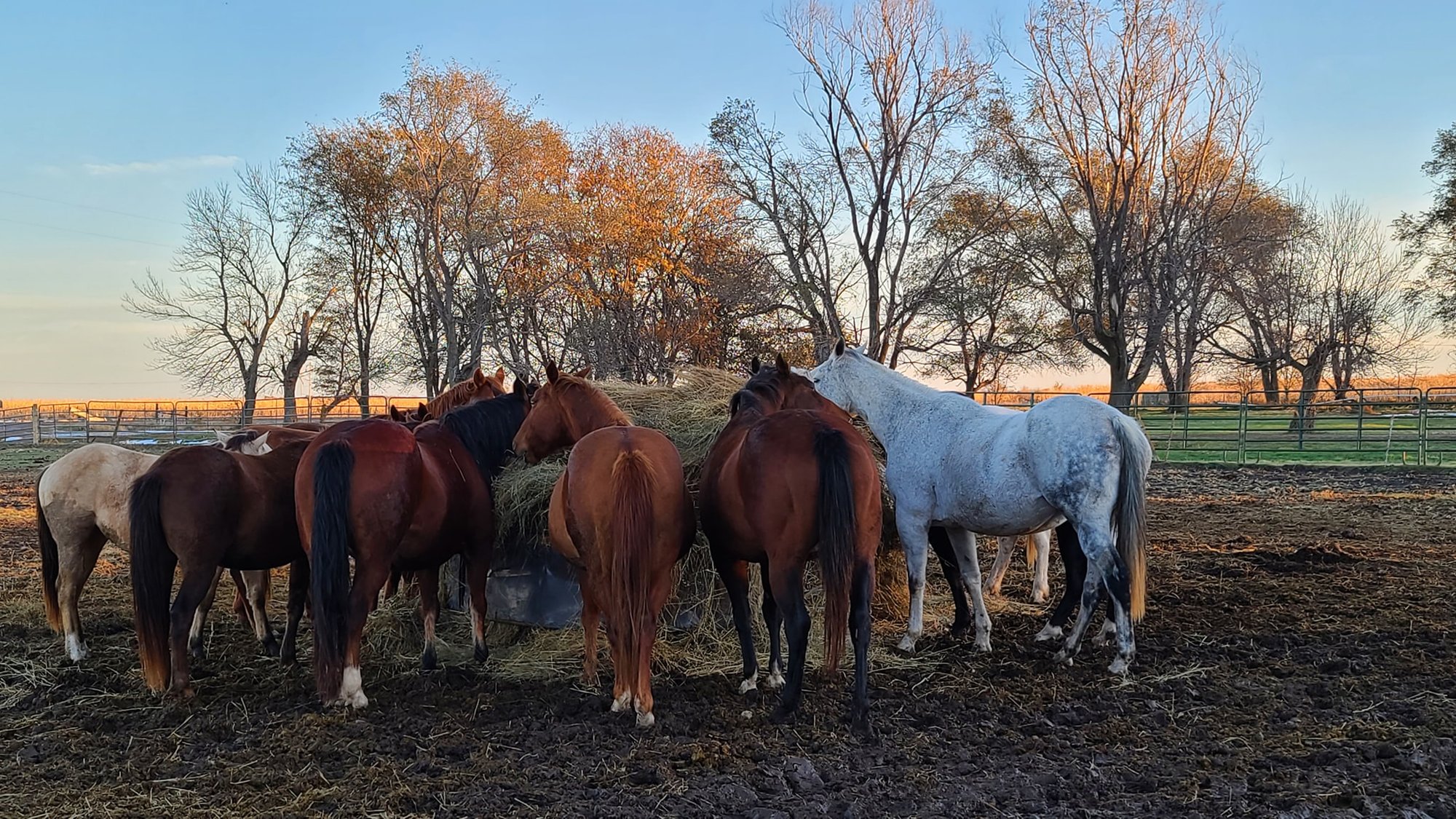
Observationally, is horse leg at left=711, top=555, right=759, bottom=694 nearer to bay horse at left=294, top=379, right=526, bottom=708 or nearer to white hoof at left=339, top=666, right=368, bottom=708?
bay horse at left=294, top=379, right=526, bottom=708

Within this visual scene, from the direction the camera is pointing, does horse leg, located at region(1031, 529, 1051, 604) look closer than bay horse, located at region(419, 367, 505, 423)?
Yes

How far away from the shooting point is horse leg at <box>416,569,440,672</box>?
5.02 m

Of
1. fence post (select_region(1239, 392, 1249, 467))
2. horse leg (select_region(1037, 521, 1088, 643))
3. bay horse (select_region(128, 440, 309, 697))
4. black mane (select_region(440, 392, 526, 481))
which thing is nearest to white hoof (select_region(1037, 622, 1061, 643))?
horse leg (select_region(1037, 521, 1088, 643))

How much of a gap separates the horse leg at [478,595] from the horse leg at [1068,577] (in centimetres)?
323

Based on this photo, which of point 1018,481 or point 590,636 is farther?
point 1018,481

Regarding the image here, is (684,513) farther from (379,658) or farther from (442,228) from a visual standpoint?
(442,228)

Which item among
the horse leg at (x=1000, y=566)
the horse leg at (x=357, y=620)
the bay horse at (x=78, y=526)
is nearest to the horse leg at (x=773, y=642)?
the horse leg at (x=357, y=620)

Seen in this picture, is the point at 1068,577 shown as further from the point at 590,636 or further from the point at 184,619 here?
the point at 184,619

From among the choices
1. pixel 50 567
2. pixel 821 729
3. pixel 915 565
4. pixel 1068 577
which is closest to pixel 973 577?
pixel 915 565

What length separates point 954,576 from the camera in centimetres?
584

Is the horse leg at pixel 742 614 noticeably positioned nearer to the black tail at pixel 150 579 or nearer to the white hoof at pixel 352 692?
the white hoof at pixel 352 692

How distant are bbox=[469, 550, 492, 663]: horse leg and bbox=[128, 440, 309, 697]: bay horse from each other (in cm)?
96

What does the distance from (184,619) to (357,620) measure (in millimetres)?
926

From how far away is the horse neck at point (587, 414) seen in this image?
5.37 metres
